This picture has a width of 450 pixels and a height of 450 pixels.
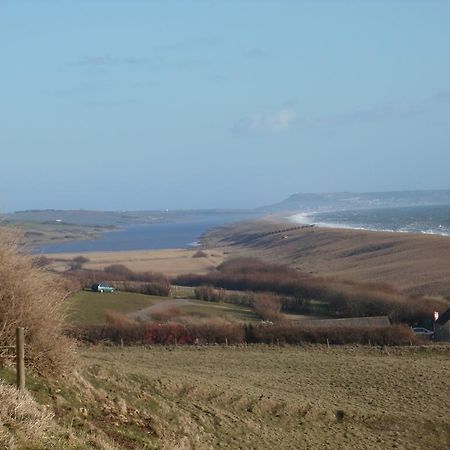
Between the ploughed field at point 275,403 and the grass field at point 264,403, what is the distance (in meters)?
0.03

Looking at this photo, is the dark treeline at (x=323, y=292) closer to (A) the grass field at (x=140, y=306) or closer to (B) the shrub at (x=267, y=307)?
(B) the shrub at (x=267, y=307)

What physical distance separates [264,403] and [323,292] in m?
35.9

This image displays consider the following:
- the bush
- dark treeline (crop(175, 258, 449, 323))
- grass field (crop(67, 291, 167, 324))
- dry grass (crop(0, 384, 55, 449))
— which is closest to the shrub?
dark treeline (crop(175, 258, 449, 323))

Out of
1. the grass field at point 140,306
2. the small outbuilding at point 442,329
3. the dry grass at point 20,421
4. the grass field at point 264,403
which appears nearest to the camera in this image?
the dry grass at point 20,421

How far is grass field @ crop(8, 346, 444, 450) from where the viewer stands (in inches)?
566

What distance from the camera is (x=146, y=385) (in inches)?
728

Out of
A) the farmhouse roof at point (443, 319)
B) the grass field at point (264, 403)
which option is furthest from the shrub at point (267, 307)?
the grass field at point (264, 403)

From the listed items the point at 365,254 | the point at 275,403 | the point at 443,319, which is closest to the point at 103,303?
the point at 443,319

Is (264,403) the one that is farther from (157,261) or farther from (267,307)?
(157,261)

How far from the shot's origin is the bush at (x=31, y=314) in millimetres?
14730

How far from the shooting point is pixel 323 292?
54.2 meters

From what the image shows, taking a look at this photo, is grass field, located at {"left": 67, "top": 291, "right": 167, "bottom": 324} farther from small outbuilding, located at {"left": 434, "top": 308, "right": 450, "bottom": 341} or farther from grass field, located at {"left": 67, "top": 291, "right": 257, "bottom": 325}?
small outbuilding, located at {"left": 434, "top": 308, "right": 450, "bottom": 341}

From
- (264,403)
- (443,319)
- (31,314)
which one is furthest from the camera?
(443,319)

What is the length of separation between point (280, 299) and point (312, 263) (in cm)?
2653
